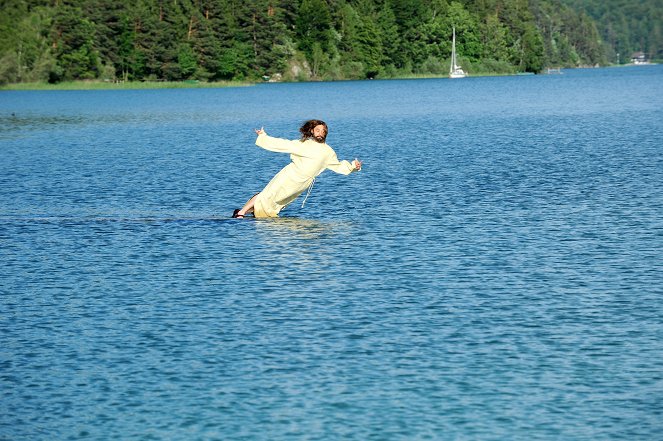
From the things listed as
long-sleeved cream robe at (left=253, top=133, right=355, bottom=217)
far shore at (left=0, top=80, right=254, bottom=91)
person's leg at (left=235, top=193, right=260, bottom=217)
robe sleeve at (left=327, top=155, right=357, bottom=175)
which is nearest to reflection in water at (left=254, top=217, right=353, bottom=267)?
person's leg at (left=235, top=193, right=260, bottom=217)

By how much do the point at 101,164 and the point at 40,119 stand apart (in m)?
42.5

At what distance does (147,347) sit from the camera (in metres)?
14.7

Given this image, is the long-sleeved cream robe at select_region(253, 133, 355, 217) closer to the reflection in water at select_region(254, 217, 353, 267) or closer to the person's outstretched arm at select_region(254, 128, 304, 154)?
the person's outstretched arm at select_region(254, 128, 304, 154)

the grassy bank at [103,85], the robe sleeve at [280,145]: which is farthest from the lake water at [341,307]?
the grassy bank at [103,85]

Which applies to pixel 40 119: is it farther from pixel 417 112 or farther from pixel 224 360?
pixel 224 360

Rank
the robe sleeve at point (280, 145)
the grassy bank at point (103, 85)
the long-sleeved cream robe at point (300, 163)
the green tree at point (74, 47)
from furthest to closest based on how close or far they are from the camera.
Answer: the green tree at point (74, 47) < the grassy bank at point (103, 85) < the long-sleeved cream robe at point (300, 163) < the robe sleeve at point (280, 145)

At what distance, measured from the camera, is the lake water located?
39.2 feet

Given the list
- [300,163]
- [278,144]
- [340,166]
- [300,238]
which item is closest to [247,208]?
[300,163]

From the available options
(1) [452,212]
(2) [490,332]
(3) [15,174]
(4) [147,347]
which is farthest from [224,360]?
(3) [15,174]

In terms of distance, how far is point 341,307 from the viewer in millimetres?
16656

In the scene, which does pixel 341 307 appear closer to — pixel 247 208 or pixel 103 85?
pixel 247 208

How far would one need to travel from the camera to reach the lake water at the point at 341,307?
11953 mm

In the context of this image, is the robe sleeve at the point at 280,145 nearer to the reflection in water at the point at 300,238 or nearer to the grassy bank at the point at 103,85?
the reflection in water at the point at 300,238

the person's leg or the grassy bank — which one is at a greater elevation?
the grassy bank
